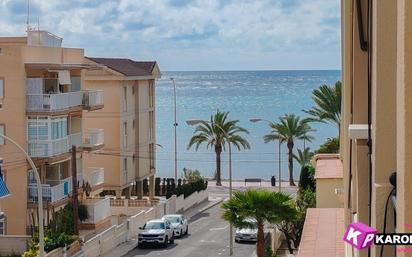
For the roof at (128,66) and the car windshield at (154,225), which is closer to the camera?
the car windshield at (154,225)

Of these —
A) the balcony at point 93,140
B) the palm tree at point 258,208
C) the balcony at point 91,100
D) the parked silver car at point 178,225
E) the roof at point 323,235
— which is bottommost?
the parked silver car at point 178,225

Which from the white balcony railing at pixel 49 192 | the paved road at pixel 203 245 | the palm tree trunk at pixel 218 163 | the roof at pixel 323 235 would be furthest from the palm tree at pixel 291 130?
the roof at pixel 323 235

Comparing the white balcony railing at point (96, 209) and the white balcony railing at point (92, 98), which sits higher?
the white balcony railing at point (92, 98)

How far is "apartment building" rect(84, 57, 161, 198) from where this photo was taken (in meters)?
51.1

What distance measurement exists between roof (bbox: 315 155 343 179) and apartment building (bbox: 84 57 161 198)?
77.6 feet

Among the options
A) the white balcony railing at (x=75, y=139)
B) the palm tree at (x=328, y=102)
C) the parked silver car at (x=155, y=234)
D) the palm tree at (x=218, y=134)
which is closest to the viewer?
the parked silver car at (x=155, y=234)

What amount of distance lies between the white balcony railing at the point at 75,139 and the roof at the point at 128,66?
9.79m

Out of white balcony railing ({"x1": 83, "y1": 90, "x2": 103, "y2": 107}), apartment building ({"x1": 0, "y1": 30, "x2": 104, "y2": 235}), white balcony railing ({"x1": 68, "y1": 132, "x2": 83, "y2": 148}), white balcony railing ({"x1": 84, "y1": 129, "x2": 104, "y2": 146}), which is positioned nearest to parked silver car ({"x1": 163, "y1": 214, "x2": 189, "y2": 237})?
white balcony railing ({"x1": 84, "y1": 129, "x2": 104, "y2": 146})

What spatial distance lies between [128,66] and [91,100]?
1307cm

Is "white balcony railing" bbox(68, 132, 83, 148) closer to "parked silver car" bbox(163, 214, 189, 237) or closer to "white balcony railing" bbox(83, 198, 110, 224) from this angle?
"white balcony railing" bbox(83, 198, 110, 224)

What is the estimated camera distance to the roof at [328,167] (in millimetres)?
23953

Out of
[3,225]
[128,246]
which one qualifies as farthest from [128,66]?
[3,225]

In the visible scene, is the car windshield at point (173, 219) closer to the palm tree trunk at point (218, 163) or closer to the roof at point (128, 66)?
the roof at point (128, 66)

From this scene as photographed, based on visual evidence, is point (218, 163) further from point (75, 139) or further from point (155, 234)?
point (155, 234)
